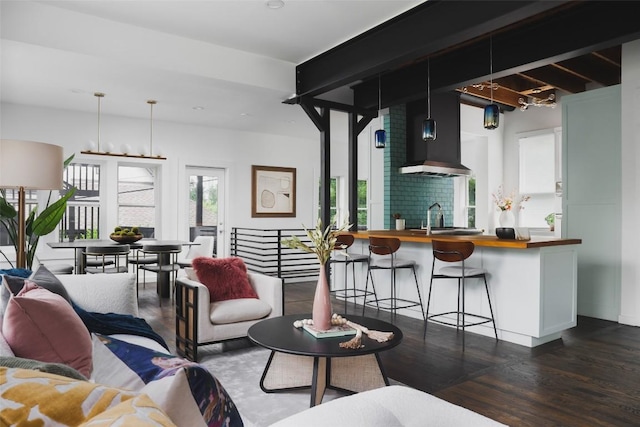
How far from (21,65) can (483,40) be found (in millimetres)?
4643

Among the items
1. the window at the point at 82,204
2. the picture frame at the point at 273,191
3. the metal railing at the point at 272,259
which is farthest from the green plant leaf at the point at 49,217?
the picture frame at the point at 273,191

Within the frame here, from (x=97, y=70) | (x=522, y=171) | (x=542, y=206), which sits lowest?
(x=542, y=206)

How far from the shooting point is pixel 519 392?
113 inches

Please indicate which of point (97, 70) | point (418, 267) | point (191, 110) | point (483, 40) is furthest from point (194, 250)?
point (483, 40)

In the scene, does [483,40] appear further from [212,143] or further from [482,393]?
[212,143]

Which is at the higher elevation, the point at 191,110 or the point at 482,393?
the point at 191,110

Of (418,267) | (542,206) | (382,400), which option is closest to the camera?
(382,400)

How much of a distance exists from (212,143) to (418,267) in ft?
14.5

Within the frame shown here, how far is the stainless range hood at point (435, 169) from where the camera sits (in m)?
6.18

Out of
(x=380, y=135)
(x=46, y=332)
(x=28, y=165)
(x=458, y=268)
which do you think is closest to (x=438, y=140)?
(x=380, y=135)

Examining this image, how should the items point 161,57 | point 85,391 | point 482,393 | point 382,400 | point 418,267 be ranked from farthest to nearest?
point 418,267
point 161,57
point 482,393
point 382,400
point 85,391

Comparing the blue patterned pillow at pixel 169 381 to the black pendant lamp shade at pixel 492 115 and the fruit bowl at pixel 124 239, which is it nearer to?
the black pendant lamp shade at pixel 492 115

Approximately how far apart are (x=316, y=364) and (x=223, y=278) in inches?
59.6

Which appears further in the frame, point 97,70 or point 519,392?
point 97,70
